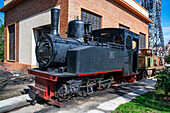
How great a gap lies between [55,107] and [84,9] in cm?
675

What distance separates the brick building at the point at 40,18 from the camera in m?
8.15

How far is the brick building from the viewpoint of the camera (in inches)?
321

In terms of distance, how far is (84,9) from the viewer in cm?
870

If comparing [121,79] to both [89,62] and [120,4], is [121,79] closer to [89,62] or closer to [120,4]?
[89,62]

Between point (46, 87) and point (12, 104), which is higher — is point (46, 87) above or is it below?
above

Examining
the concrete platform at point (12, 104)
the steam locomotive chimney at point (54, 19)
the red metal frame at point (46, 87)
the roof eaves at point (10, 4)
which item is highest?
the roof eaves at point (10, 4)

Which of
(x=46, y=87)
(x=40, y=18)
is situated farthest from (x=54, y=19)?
(x=40, y=18)

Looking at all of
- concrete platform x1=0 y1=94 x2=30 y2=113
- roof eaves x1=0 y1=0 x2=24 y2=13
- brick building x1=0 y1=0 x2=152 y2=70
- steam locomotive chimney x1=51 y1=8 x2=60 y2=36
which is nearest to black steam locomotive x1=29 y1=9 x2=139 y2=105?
steam locomotive chimney x1=51 y1=8 x2=60 y2=36

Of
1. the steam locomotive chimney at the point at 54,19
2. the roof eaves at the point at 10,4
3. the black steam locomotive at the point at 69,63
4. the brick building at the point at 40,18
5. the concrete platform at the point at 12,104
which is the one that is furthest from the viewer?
the roof eaves at the point at 10,4

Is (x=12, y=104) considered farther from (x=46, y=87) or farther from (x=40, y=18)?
(x=40, y=18)

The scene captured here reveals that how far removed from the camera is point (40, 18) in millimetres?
9633

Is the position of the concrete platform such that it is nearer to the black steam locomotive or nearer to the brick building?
the black steam locomotive

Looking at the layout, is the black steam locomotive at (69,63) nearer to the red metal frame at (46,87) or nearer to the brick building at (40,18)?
the red metal frame at (46,87)

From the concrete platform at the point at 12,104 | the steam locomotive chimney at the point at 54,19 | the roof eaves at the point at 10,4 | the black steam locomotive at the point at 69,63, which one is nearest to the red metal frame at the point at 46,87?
the black steam locomotive at the point at 69,63
